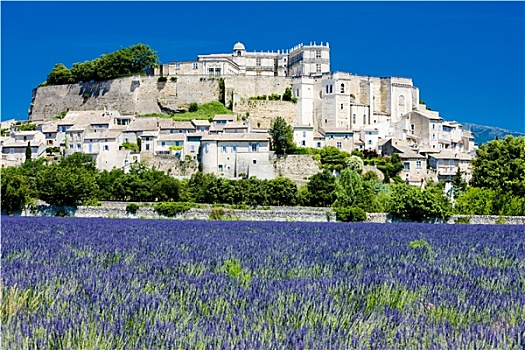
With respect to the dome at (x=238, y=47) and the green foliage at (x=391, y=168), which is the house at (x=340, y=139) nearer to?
the green foliage at (x=391, y=168)

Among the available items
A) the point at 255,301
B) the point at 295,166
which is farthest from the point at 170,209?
the point at 295,166

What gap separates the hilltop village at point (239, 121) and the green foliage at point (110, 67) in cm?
153

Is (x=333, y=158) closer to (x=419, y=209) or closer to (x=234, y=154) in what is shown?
(x=234, y=154)

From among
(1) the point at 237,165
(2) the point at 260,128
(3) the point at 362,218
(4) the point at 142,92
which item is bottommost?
(3) the point at 362,218

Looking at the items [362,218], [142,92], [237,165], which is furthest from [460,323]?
[142,92]

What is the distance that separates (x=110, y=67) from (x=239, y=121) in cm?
2101

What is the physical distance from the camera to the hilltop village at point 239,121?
61406mm

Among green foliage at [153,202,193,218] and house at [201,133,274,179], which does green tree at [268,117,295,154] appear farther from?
green foliage at [153,202,193,218]

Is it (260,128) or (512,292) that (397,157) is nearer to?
(260,128)

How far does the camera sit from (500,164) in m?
45.2

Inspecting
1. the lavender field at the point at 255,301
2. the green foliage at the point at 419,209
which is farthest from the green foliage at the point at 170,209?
the lavender field at the point at 255,301

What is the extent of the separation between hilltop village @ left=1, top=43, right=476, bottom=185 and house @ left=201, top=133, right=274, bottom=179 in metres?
0.10

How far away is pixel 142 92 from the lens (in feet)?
255

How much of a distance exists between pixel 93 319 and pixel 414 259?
448 centimetres
